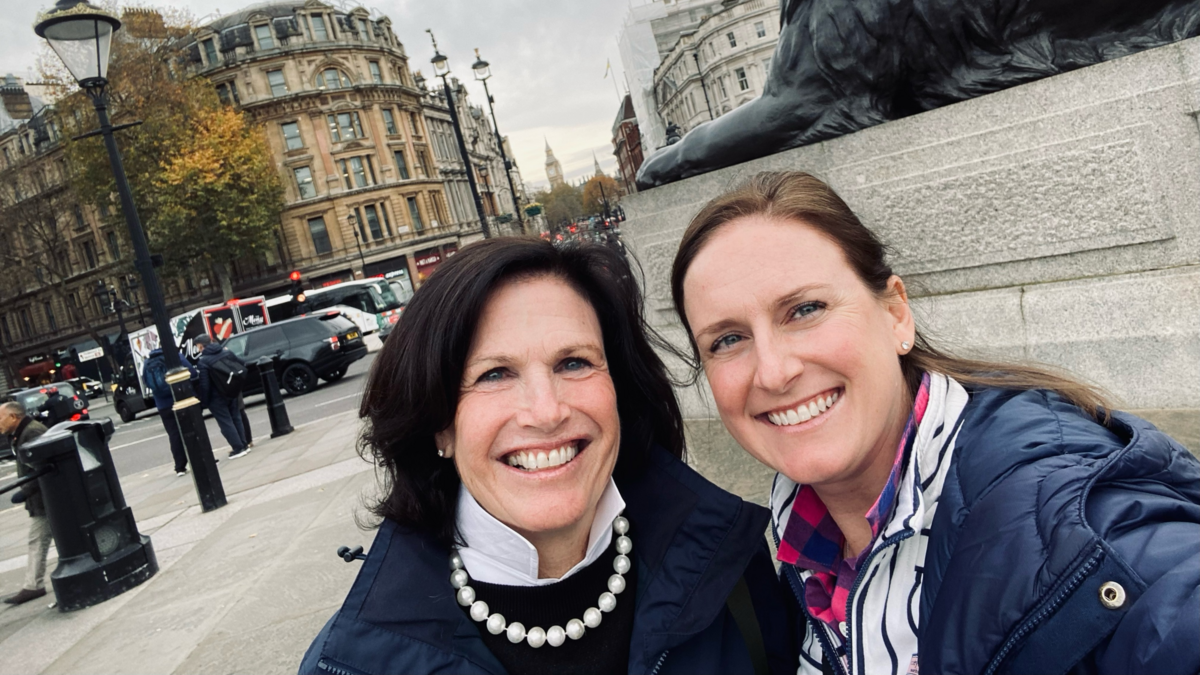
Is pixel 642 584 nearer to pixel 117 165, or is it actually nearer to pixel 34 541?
pixel 34 541

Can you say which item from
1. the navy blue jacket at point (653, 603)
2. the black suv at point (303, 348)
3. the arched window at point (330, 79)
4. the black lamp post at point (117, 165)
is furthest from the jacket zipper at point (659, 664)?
the arched window at point (330, 79)

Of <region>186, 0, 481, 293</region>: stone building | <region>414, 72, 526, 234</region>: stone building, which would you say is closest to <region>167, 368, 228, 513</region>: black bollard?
<region>186, 0, 481, 293</region>: stone building

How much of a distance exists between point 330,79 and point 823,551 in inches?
2061

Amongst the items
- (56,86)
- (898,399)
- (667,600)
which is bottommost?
(667,600)

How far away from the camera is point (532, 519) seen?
1582 mm

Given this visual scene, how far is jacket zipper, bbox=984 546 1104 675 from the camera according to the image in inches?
35.3

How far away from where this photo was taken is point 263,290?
44.7m

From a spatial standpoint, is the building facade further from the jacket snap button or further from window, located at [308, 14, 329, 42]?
the jacket snap button

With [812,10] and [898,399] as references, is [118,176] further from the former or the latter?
[898,399]

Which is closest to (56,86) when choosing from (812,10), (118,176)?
(118,176)

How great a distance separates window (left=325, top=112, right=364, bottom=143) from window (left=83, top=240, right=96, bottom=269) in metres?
18.6

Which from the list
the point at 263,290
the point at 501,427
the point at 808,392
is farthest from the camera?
the point at 263,290

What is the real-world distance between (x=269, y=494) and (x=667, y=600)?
6.53 m

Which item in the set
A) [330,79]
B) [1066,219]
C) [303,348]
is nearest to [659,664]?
[1066,219]
